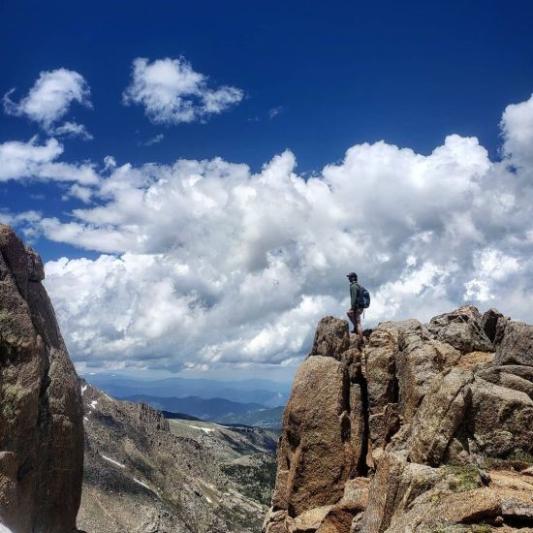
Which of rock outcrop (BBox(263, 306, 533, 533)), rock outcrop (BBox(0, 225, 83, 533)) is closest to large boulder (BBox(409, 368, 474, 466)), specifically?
rock outcrop (BBox(263, 306, 533, 533))

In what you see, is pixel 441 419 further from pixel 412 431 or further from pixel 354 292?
pixel 354 292

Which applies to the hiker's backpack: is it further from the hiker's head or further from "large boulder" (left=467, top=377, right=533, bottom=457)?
"large boulder" (left=467, top=377, right=533, bottom=457)

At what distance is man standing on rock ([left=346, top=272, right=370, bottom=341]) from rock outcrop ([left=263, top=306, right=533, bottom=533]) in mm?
1518

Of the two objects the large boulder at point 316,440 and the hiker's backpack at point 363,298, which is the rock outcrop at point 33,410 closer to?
the large boulder at point 316,440

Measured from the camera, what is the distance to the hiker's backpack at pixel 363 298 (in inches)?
1918

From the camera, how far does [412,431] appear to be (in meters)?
31.8

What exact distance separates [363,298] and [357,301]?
0.60 metres

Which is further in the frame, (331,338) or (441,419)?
(331,338)

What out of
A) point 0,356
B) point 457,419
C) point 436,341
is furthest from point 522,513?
point 0,356

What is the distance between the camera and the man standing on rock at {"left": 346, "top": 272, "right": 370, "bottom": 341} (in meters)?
48.7

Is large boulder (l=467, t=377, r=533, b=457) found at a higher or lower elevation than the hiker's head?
lower

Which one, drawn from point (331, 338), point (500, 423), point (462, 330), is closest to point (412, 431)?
point (500, 423)

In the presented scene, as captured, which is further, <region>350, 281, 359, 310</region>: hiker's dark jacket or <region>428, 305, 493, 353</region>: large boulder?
<region>350, 281, 359, 310</region>: hiker's dark jacket

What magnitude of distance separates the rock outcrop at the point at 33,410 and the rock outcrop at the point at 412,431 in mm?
16534
